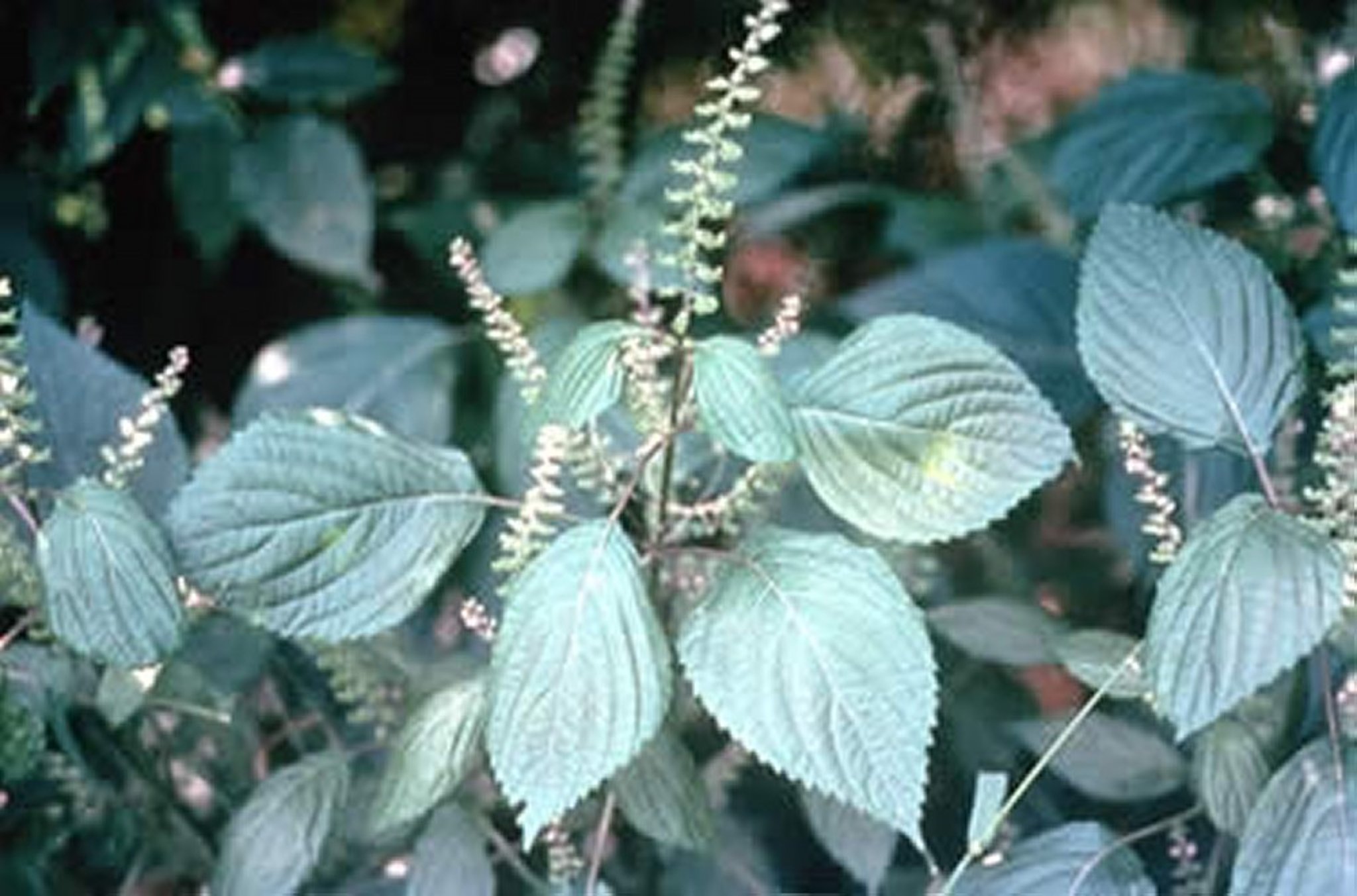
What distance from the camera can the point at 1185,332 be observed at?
113cm

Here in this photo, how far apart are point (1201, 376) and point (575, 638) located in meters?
0.38

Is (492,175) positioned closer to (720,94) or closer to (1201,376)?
(720,94)

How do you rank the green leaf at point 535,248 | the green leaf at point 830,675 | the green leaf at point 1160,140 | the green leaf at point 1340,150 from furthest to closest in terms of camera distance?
the green leaf at point 535,248 < the green leaf at point 1160,140 < the green leaf at point 1340,150 < the green leaf at point 830,675

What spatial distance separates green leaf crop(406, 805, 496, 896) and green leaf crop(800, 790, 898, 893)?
214 millimetres

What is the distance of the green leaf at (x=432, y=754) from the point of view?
1.13 meters

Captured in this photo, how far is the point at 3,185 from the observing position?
5.46 feet

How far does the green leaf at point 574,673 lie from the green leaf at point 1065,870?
23cm

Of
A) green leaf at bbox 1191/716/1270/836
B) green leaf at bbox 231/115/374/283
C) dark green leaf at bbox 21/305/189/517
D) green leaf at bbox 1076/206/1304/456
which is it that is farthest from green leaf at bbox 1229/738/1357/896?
green leaf at bbox 231/115/374/283

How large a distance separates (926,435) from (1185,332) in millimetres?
173

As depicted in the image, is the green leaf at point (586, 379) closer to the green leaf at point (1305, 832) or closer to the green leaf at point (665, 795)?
the green leaf at point (665, 795)

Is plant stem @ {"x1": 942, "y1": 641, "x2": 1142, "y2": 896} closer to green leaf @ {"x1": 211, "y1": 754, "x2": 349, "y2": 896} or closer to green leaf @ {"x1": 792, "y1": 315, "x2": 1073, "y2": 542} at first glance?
green leaf @ {"x1": 792, "y1": 315, "x2": 1073, "y2": 542}

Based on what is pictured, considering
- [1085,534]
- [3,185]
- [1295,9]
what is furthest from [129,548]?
[1085,534]

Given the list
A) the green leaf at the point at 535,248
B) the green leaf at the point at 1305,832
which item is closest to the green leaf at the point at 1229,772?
the green leaf at the point at 1305,832

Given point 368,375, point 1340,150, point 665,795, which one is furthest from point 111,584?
point 1340,150
